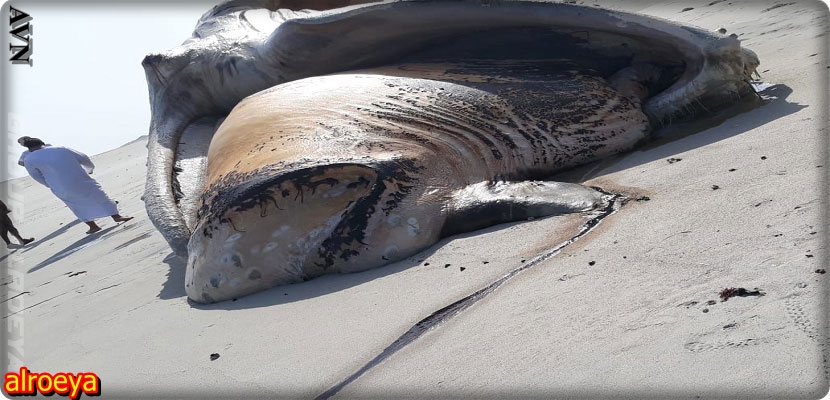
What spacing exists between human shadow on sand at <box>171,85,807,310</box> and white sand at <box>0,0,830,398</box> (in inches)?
0.7

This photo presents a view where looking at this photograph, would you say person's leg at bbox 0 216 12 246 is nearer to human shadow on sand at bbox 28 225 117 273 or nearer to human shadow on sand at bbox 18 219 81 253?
human shadow on sand at bbox 18 219 81 253

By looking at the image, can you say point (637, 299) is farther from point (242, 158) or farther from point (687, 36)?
point (687, 36)

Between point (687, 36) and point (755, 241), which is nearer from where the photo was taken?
point (755, 241)

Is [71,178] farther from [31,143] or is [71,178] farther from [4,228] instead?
[4,228]

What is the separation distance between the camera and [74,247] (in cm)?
813

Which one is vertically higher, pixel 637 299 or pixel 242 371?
pixel 637 299

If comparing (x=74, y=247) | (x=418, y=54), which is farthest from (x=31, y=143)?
(x=418, y=54)

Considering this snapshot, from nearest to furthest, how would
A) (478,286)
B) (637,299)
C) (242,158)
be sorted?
(637,299) < (478,286) < (242,158)

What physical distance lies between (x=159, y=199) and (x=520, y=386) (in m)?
3.28

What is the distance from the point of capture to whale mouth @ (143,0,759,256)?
5.79 m

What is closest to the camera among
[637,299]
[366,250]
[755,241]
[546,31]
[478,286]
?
[637,299]

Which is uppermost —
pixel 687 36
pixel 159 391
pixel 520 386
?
pixel 687 36

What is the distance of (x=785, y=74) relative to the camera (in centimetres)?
602

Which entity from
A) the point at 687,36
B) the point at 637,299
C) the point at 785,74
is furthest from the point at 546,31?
the point at 637,299
